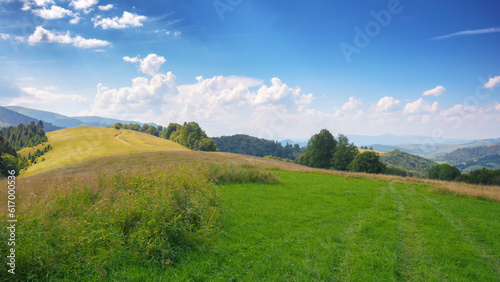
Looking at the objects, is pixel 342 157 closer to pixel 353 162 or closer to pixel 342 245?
pixel 353 162

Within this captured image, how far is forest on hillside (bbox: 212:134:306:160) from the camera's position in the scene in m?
153

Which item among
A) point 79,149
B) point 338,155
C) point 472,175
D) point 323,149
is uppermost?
point 323,149

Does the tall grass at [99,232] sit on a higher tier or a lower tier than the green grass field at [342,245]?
higher

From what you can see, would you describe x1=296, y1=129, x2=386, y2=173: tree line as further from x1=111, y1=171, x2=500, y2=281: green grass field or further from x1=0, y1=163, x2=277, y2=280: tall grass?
x1=0, y1=163, x2=277, y2=280: tall grass

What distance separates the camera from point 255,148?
6344 inches

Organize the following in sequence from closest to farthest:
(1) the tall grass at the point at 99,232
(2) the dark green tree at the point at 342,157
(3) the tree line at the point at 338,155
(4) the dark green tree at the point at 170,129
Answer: (1) the tall grass at the point at 99,232 < (3) the tree line at the point at 338,155 < (2) the dark green tree at the point at 342,157 < (4) the dark green tree at the point at 170,129

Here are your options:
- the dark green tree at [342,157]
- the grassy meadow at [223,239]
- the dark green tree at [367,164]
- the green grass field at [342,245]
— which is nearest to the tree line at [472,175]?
the dark green tree at [367,164]

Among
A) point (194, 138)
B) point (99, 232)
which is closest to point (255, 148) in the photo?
point (194, 138)

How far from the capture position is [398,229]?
9.56 metres

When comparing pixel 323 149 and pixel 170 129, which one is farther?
pixel 170 129

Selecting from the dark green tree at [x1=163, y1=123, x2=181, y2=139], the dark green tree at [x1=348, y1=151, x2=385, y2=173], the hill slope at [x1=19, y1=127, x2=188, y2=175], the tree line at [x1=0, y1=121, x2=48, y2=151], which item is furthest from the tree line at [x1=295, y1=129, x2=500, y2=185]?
the tree line at [x1=0, y1=121, x2=48, y2=151]

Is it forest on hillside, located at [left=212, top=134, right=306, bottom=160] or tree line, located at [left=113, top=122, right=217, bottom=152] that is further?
forest on hillside, located at [left=212, top=134, right=306, bottom=160]

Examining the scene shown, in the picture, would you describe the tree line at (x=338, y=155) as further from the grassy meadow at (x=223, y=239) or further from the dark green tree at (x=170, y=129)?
the dark green tree at (x=170, y=129)

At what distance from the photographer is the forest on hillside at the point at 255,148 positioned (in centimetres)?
15338
